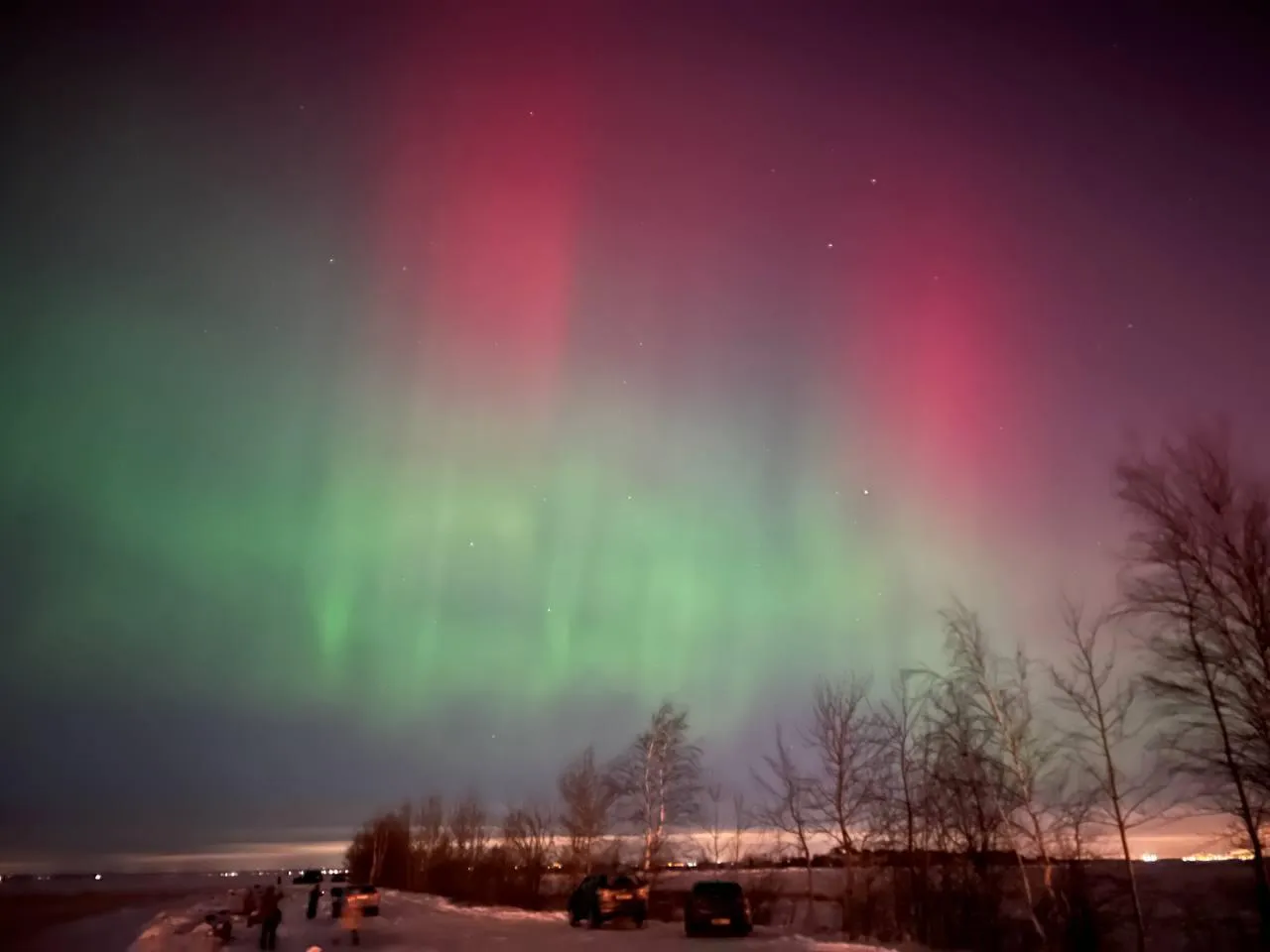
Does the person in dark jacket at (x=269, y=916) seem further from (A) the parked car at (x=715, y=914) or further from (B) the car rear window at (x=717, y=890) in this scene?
(B) the car rear window at (x=717, y=890)

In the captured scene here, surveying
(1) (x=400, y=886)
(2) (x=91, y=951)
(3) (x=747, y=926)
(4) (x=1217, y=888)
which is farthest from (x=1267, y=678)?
(1) (x=400, y=886)

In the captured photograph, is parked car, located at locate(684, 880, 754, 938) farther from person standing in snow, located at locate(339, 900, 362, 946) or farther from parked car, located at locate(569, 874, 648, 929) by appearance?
person standing in snow, located at locate(339, 900, 362, 946)

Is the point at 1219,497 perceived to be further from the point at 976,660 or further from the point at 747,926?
the point at 747,926

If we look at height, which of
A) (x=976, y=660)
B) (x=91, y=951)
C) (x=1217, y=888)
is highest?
(x=976, y=660)

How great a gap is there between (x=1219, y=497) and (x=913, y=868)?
1636 centimetres

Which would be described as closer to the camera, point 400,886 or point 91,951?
point 91,951

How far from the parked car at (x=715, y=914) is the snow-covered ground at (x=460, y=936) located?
1.89 ft

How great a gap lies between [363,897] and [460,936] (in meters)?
4.51

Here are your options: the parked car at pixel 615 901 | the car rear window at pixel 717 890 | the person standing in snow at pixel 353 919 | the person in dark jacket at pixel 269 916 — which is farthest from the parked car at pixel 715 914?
the person in dark jacket at pixel 269 916

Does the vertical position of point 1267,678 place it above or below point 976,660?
below

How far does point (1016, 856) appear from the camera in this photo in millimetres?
31703

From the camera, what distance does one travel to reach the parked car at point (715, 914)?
32531 mm

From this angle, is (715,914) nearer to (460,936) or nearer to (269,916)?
(460,936)

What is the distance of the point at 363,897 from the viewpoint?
35625mm
